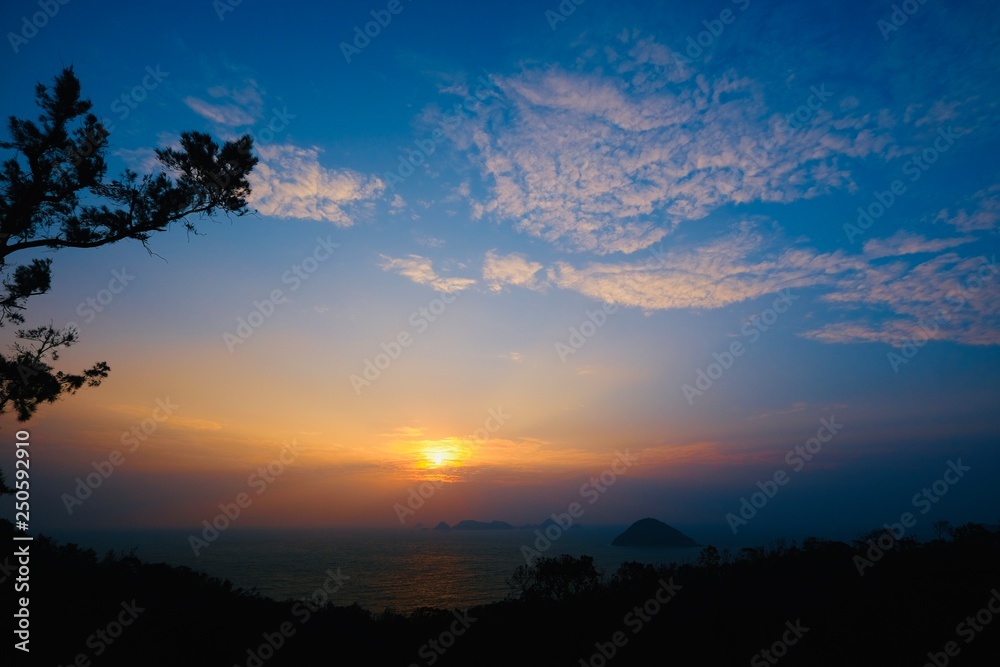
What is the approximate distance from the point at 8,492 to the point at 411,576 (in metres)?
97.7

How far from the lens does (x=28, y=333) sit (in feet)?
40.4

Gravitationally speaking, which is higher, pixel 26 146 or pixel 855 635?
pixel 26 146

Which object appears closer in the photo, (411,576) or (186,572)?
(186,572)

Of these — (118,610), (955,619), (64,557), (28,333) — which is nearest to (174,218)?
(28,333)

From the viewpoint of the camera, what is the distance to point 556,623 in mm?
16641

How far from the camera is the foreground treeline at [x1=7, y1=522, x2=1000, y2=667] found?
11.3 meters

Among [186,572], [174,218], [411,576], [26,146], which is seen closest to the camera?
[26,146]

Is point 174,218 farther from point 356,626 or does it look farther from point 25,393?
point 356,626

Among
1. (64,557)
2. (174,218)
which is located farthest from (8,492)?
(174,218)

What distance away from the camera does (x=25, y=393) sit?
Answer: 1248 cm

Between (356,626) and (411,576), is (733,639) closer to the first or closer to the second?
(356,626)

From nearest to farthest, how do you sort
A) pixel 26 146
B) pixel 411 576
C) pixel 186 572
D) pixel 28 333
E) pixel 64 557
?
pixel 26 146
pixel 28 333
pixel 64 557
pixel 186 572
pixel 411 576

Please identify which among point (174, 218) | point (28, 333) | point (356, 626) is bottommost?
point (356, 626)

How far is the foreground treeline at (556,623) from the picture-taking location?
1130 cm
